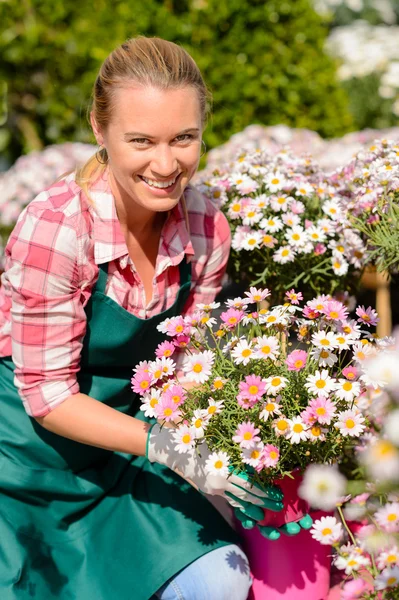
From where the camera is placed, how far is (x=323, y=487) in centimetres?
121

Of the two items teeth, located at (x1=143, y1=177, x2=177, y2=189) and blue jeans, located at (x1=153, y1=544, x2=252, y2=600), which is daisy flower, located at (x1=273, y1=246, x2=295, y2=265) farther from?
blue jeans, located at (x1=153, y1=544, x2=252, y2=600)

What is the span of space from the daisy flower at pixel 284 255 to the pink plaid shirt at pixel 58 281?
0.27 meters

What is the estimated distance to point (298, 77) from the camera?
3.49 m

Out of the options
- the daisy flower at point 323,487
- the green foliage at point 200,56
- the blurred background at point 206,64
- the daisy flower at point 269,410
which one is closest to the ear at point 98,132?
the daisy flower at point 269,410

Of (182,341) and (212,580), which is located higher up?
(182,341)

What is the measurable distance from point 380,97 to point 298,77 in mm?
1308

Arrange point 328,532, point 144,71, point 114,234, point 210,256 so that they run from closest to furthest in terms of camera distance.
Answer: point 328,532, point 144,71, point 114,234, point 210,256

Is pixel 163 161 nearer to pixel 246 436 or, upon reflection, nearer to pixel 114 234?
pixel 114 234

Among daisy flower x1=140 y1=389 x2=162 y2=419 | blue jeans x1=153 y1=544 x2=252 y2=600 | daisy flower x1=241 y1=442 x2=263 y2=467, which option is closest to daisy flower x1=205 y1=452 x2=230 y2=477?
daisy flower x1=241 y1=442 x2=263 y2=467

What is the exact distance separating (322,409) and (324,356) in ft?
0.37

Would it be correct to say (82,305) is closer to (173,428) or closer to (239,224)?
(173,428)

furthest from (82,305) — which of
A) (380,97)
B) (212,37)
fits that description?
(380,97)

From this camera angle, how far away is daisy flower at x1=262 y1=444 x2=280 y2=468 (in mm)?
1236

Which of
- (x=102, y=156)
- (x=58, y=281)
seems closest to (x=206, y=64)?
(x=102, y=156)
